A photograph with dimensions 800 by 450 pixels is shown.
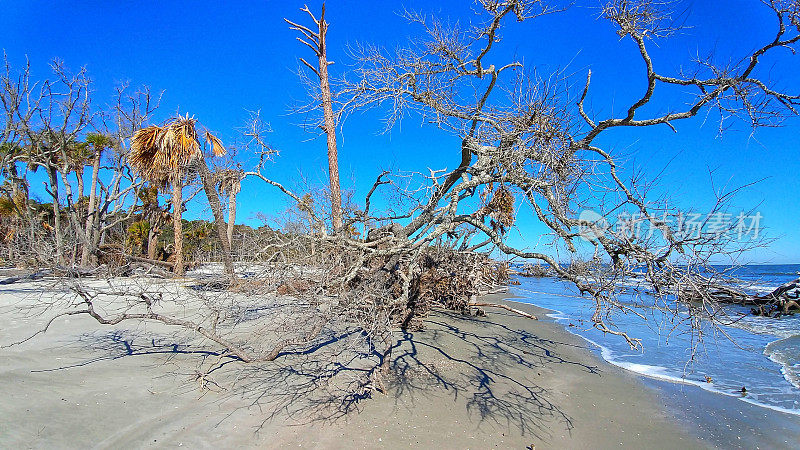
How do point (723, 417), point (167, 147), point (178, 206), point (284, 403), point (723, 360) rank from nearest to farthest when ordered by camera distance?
point (284, 403)
point (723, 417)
point (723, 360)
point (167, 147)
point (178, 206)

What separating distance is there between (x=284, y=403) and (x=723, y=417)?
17.8 feet

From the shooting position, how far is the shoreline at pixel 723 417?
14.7 ft

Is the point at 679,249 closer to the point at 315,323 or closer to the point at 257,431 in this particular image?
the point at 315,323

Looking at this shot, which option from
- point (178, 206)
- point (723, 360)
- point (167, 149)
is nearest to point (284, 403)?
point (723, 360)

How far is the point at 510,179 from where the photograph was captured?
434cm

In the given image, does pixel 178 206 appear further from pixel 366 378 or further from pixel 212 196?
pixel 366 378

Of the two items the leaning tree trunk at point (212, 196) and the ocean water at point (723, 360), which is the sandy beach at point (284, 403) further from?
the leaning tree trunk at point (212, 196)

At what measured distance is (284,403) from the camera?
4.43 m

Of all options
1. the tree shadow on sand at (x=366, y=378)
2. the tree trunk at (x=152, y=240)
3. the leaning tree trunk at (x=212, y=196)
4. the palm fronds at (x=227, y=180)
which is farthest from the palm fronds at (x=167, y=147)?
the tree shadow on sand at (x=366, y=378)

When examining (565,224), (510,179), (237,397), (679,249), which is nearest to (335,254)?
(237,397)

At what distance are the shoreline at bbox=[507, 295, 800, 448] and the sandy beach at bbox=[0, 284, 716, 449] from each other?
20cm

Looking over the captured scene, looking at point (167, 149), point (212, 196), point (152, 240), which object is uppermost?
point (167, 149)

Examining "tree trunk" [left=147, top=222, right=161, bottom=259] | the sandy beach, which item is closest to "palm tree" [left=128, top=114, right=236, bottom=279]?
"tree trunk" [left=147, top=222, right=161, bottom=259]

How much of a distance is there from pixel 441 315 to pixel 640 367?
4988 mm
